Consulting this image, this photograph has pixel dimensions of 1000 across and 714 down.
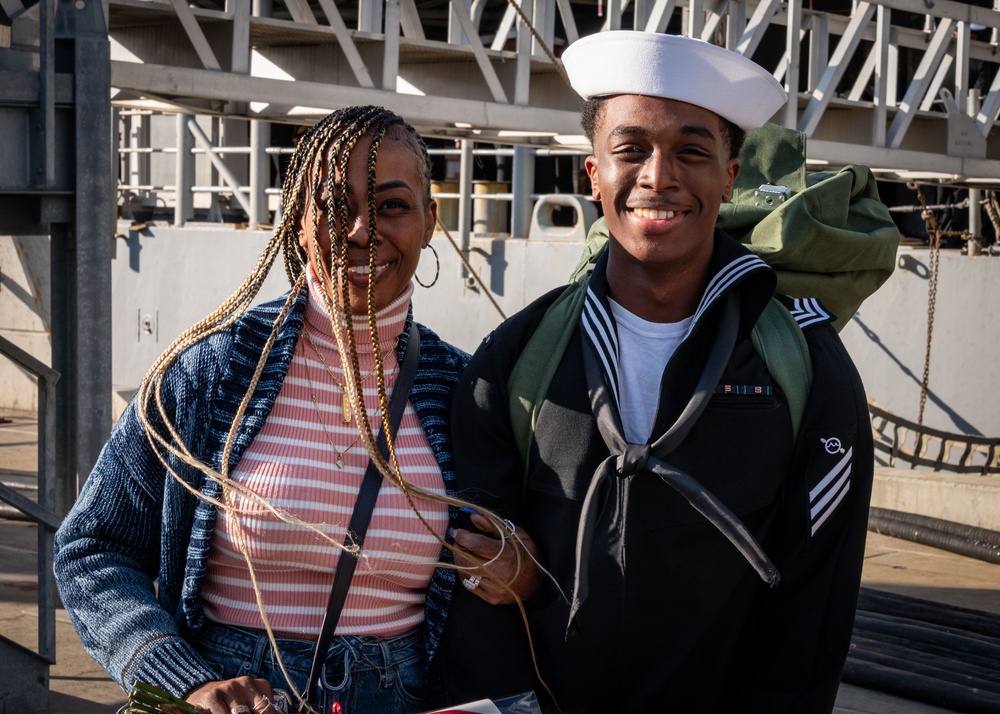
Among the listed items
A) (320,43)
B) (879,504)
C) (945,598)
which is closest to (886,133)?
(879,504)

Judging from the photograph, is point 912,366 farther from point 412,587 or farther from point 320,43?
point 412,587

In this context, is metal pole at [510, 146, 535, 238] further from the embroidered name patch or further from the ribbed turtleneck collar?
the embroidered name patch

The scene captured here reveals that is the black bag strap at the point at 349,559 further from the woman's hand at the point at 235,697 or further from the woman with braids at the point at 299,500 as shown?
the woman's hand at the point at 235,697

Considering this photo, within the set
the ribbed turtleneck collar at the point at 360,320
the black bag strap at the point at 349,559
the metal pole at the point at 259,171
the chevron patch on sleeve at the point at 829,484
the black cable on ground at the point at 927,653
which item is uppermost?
the metal pole at the point at 259,171

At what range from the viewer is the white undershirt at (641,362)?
2.24 metres

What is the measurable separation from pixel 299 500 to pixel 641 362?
67 cm

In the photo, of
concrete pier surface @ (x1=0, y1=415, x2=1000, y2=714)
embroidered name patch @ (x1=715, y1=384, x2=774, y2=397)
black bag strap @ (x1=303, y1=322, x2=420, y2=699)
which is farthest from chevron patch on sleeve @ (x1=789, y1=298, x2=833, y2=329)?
concrete pier surface @ (x1=0, y1=415, x2=1000, y2=714)

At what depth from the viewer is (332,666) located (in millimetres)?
2211

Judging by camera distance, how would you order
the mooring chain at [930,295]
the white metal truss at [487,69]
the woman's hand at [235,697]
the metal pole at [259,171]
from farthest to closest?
the metal pole at [259,171] → the mooring chain at [930,295] → the white metal truss at [487,69] → the woman's hand at [235,697]

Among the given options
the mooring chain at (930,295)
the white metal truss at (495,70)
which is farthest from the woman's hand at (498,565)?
the mooring chain at (930,295)

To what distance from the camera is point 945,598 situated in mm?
7094

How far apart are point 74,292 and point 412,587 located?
333 centimetres

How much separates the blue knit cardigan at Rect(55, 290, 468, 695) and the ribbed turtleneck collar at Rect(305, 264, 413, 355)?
0.24ft

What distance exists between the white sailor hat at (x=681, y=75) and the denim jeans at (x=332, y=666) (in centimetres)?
112
